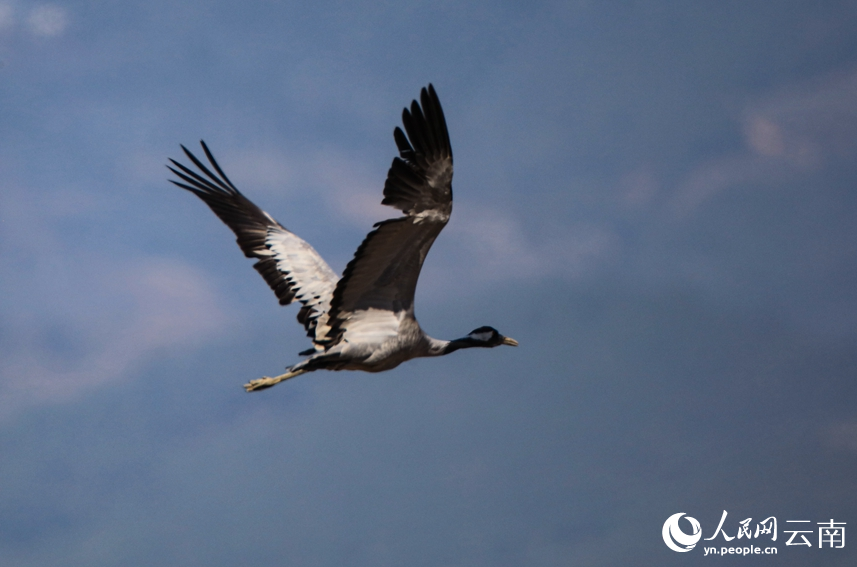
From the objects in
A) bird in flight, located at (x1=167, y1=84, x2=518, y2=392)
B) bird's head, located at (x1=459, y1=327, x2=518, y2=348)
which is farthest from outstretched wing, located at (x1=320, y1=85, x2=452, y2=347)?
bird's head, located at (x1=459, y1=327, x2=518, y2=348)

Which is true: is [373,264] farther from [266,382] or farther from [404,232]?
[266,382]

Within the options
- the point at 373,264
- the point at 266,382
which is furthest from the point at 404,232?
the point at 266,382

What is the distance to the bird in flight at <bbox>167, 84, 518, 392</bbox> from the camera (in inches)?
550

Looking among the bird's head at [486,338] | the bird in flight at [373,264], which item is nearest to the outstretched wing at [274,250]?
the bird in flight at [373,264]

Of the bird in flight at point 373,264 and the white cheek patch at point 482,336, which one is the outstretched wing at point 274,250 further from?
the white cheek patch at point 482,336

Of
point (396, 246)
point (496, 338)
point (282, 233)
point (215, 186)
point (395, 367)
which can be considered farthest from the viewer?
point (215, 186)

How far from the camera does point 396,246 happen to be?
1477cm

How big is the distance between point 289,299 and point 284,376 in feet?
8.11

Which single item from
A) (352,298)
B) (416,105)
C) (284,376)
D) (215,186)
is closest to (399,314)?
(352,298)

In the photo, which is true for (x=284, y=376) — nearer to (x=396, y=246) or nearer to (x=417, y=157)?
(x=396, y=246)

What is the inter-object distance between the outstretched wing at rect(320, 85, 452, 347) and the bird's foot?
1.24 m

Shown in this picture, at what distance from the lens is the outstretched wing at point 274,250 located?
18.1 metres

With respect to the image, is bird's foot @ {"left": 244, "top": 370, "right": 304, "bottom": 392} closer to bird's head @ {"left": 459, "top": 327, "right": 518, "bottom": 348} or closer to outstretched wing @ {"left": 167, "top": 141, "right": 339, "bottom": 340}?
outstretched wing @ {"left": 167, "top": 141, "right": 339, "bottom": 340}

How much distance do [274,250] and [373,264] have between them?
16.3 ft
